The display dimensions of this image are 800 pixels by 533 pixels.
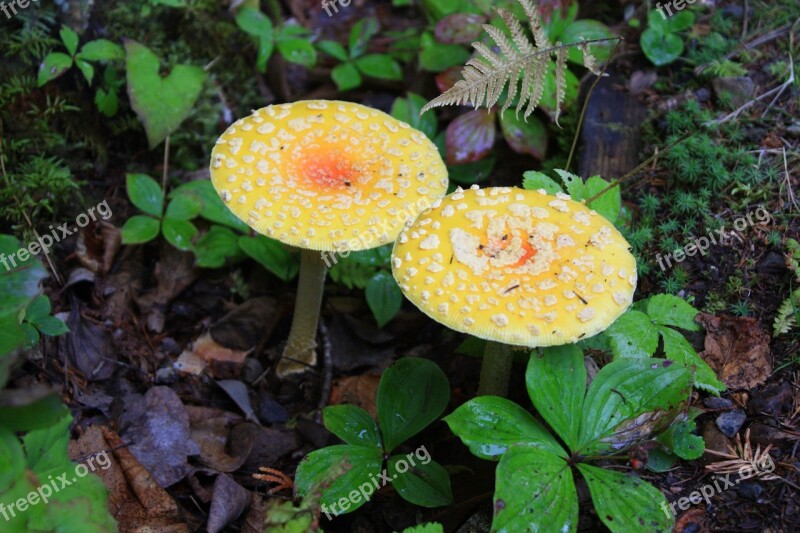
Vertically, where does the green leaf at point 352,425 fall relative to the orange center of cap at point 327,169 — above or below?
below

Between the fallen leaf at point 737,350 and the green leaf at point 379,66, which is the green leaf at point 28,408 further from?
the green leaf at point 379,66

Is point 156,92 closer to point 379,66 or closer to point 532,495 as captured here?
point 379,66

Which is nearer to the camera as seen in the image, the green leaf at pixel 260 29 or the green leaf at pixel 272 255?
the green leaf at pixel 272 255

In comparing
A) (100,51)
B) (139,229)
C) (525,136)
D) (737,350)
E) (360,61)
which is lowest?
(737,350)

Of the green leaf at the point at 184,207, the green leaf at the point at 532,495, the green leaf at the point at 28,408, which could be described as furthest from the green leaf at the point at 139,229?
the green leaf at the point at 532,495

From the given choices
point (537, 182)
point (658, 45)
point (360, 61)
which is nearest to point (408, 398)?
point (537, 182)

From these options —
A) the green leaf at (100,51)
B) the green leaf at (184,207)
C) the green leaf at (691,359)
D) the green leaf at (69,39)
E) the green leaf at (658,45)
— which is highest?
the green leaf at (69,39)

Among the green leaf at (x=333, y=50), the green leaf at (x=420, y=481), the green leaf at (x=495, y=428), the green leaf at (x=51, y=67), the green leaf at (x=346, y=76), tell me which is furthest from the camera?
the green leaf at (x=333, y=50)
